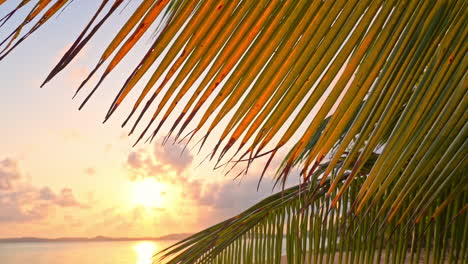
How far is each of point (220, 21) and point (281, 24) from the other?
0.07 metres

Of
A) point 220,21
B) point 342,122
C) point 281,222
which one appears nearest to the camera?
point 220,21

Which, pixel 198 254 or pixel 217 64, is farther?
pixel 198 254

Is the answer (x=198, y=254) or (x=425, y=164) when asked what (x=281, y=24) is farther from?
(x=198, y=254)

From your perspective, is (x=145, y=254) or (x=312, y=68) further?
(x=145, y=254)

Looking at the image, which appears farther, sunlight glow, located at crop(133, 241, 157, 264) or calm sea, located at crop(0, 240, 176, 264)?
calm sea, located at crop(0, 240, 176, 264)

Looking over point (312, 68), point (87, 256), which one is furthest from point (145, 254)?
point (312, 68)

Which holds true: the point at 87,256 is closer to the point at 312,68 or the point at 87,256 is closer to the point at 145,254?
the point at 145,254

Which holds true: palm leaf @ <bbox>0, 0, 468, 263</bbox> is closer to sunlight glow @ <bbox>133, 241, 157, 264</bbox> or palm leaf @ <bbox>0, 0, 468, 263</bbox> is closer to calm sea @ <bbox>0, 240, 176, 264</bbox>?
sunlight glow @ <bbox>133, 241, 157, 264</bbox>

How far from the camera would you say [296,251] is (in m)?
2.16

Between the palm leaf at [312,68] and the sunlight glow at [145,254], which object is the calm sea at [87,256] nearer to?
the sunlight glow at [145,254]

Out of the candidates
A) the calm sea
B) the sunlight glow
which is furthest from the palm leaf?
the calm sea

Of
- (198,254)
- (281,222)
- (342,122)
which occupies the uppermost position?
A: (342,122)

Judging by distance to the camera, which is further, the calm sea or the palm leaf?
the calm sea

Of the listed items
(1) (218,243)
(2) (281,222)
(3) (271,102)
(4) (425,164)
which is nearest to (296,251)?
(2) (281,222)
